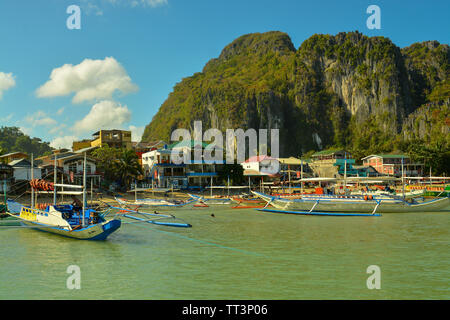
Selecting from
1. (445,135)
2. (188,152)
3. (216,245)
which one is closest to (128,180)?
(188,152)

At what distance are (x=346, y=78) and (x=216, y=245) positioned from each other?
392 feet

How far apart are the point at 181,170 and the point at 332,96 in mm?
86844

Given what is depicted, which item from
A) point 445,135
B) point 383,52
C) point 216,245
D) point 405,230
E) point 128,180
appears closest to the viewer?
point 216,245

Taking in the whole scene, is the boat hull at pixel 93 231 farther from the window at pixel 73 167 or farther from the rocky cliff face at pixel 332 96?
the rocky cliff face at pixel 332 96

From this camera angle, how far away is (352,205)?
39219 mm

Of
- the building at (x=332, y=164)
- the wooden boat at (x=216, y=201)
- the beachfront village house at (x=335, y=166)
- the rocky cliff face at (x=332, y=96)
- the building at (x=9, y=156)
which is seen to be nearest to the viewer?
the wooden boat at (x=216, y=201)

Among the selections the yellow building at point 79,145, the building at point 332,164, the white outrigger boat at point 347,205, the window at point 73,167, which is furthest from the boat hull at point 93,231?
the building at point 332,164

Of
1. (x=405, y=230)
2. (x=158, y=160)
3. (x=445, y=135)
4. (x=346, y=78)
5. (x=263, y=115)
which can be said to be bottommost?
(x=405, y=230)

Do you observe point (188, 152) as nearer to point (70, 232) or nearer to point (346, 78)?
point (70, 232)

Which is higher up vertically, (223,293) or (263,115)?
(263,115)

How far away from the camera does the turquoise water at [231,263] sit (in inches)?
544

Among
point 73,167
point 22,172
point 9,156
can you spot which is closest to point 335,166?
point 73,167

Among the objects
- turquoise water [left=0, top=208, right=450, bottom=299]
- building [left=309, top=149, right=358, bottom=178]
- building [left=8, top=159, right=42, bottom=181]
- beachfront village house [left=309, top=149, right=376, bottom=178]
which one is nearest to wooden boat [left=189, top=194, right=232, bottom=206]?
turquoise water [left=0, top=208, right=450, bottom=299]
